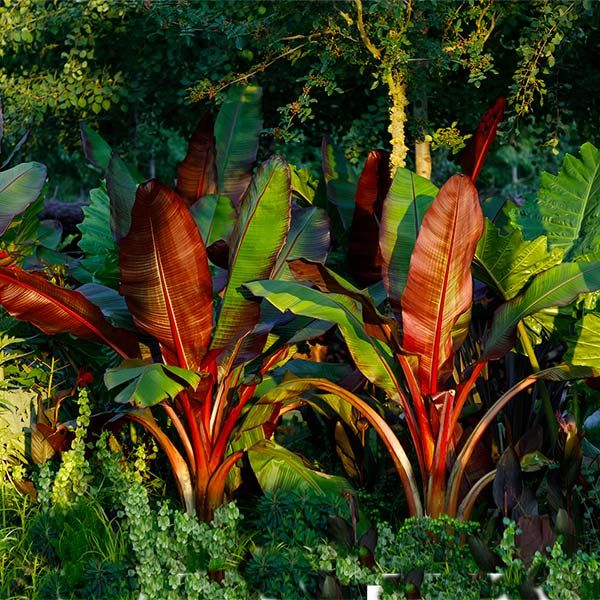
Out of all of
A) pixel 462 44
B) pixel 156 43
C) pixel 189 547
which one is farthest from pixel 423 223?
pixel 156 43

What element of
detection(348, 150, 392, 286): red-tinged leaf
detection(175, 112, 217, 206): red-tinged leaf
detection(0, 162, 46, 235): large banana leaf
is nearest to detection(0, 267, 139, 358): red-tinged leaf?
detection(0, 162, 46, 235): large banana leaf

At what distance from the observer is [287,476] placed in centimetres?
536

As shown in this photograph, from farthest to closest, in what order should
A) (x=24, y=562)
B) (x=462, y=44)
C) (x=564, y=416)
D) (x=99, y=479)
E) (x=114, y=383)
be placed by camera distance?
(x=462, y=44) < (x=99, y=479) < (x=564, y=416) < (x=24, y=562) < (x=114, y=383)

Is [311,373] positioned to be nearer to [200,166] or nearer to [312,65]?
[200,166]

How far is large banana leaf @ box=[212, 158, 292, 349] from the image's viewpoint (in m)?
5.13

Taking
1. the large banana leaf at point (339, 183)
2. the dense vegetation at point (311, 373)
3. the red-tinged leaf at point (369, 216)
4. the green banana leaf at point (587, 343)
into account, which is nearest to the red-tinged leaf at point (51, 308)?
the dense vegetation at point (311, 373)

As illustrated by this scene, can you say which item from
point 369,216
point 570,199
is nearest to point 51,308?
point 369,216

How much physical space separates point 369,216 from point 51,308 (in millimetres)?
1902

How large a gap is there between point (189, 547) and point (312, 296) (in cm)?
130

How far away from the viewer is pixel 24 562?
16.4 feet

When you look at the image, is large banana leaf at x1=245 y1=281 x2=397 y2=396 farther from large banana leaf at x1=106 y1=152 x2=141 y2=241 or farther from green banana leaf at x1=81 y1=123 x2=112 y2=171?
green banana leaf at x1=81 y1=123 x2=112 y2=171

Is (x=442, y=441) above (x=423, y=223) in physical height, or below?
below

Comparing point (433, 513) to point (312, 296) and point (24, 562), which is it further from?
point (24, 562)

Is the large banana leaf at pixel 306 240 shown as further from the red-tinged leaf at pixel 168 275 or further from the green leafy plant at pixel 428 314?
the red-tinged leaf at pixel 168 275
